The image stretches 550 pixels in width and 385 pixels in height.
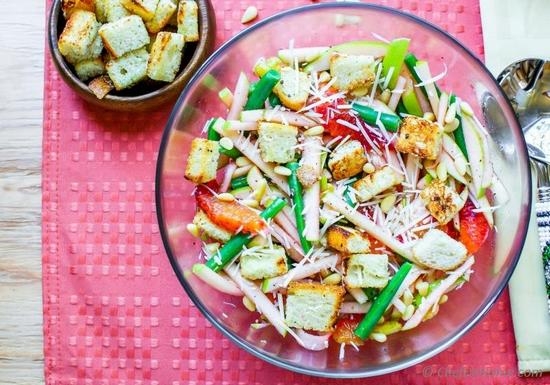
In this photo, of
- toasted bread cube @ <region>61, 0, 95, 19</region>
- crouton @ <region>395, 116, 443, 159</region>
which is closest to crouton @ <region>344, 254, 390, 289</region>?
crouton @ <region>395, 116, 443, 159</region>

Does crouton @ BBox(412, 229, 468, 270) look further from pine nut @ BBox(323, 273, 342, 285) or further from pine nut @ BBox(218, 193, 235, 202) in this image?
pine nut @ BBox(218, 193, 235, 202)

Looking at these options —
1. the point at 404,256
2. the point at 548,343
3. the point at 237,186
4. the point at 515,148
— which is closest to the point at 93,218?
the point at 237,186

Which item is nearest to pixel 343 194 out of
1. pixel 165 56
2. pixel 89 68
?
pixel 165 56

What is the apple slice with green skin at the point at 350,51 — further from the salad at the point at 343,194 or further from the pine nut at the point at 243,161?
the pine nut at the point at 243,161

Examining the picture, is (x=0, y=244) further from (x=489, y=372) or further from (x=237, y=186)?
(x=489, y=372)

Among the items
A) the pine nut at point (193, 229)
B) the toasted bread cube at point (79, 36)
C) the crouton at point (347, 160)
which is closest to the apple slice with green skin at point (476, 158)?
the crouton at point (347, 160)

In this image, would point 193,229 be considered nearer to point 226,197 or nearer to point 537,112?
point 226,197
